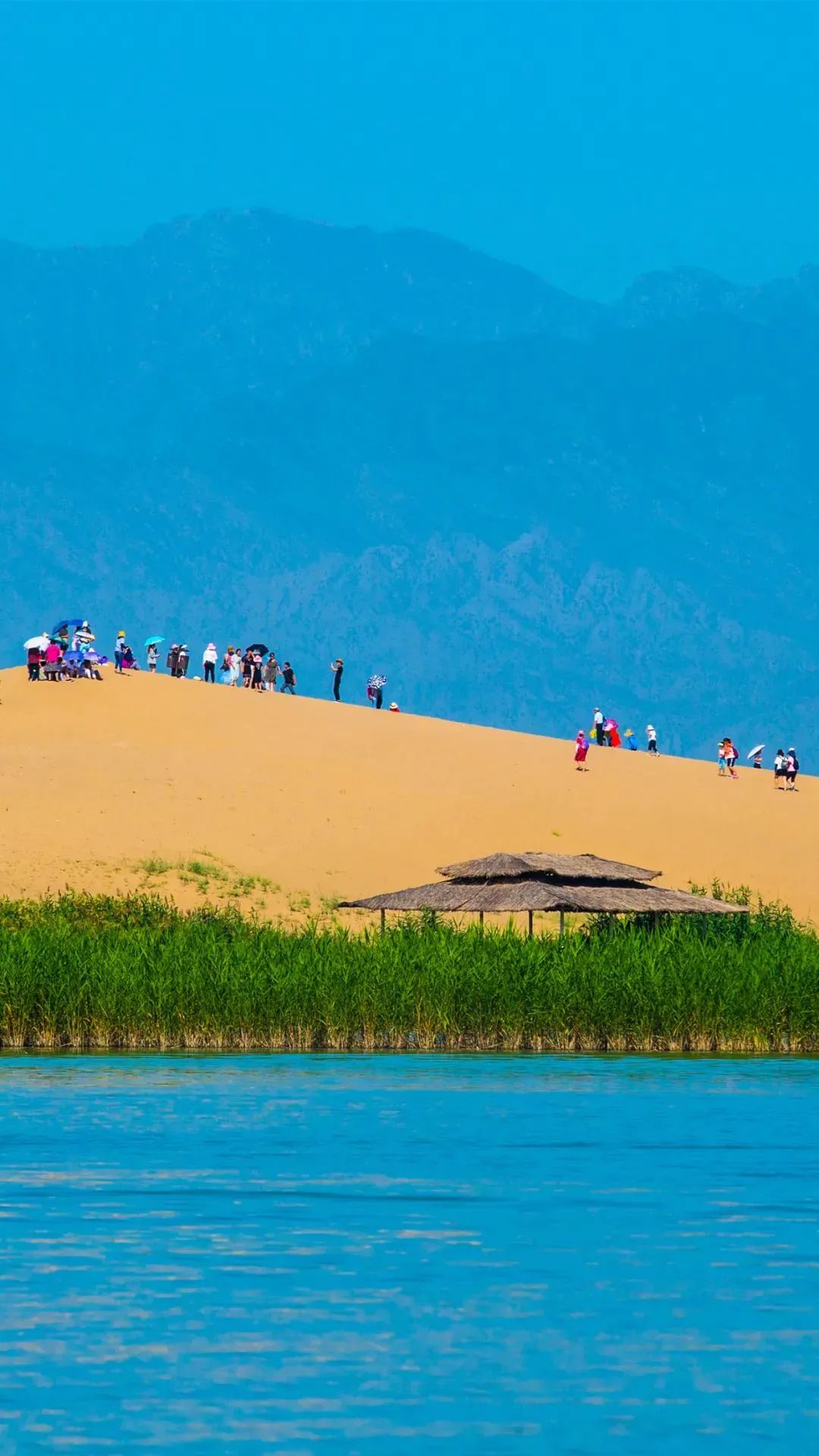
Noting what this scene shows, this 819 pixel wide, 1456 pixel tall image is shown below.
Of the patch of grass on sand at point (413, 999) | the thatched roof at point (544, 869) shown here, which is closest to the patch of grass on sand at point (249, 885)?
the thatched roof at point (544, 869)

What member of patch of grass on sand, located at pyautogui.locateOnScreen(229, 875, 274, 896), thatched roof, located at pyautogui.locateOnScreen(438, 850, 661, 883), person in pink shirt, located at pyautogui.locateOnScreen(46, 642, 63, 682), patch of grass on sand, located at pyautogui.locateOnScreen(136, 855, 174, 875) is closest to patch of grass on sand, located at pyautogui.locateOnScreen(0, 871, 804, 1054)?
thatched roof, located at pyautogui.locateOnScreen(438, 850, 661, 883)

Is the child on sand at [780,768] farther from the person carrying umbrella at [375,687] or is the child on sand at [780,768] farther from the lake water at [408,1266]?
the lake water at [408,1266]

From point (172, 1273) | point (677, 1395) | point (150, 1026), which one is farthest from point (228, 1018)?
point (677, 1395)

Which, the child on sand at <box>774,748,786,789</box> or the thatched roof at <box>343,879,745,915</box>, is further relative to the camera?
the child on sand at <box>774,748,786,789</box>

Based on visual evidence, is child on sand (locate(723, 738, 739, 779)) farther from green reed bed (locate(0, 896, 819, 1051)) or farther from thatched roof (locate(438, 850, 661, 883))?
green reed bed (locate(0, 896, 819, 1051))

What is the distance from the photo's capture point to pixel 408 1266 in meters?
19.2

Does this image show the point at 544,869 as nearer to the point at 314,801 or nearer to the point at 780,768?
the point at 314,801

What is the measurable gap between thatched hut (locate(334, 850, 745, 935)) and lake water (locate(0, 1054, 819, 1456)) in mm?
10241

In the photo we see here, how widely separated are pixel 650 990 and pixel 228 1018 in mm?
5501

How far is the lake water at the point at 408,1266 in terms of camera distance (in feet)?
47.9

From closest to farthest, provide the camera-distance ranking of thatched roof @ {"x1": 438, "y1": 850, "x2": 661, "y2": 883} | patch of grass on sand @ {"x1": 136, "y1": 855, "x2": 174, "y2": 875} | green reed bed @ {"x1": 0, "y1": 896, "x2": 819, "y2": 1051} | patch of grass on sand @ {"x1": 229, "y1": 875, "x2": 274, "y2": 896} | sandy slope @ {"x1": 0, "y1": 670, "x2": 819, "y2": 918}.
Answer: green reed bed @ {"x1": 0, "y1": 896, "x2": 819, "y2": 1051}, thatched roof @ {"x1": 438, "y1": 850, "x2": 661, "y2": 883}, patch of grass on sand @ {"x1": 229, "y1": 875, "x2": 274, "y2": 896}, patch of grass on sand @ {"x1": 136, "y1": 855, "x2": 174, "y2": 875}, sandy slope @ {"x1": 0, "y1": 670, "x2": 819, "y2": 918}

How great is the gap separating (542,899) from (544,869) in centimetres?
174

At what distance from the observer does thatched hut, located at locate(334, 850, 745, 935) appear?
1635 inches

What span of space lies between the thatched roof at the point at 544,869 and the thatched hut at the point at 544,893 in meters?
0.01
